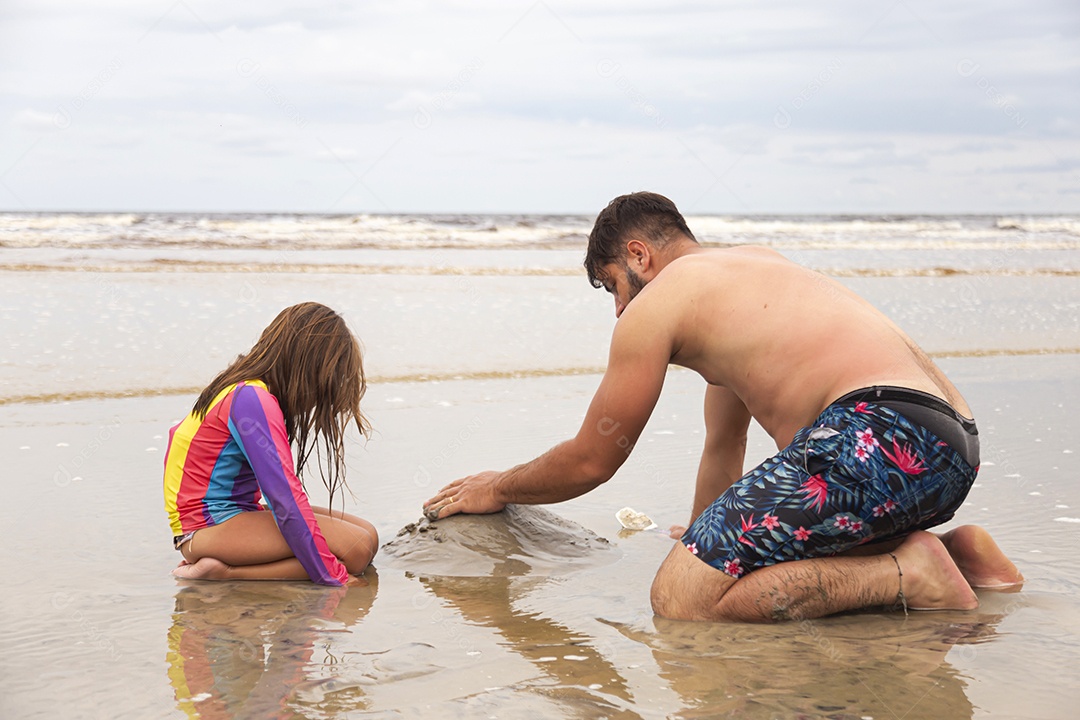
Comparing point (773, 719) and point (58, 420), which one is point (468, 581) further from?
point (58, 420)

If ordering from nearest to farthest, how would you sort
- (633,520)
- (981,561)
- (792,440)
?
1. (792,440)
2. (981,561)
3. (633,520)

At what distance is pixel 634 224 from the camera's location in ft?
11.6

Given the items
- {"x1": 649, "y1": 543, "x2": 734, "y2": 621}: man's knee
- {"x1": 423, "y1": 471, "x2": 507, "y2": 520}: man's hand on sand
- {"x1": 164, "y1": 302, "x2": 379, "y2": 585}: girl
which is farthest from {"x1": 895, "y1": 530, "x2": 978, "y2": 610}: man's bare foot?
{"x1": 164, "y1": 302, "x2": 379, "y2": 585}: girl

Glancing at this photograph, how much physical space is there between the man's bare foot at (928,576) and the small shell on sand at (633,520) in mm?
1331

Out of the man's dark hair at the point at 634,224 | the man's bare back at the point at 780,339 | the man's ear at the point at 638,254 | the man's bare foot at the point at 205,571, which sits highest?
the man's dark hair at the point at 634,224

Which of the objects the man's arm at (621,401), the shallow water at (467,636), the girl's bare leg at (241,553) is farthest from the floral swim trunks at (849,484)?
the girl's bare leg at (241,553)

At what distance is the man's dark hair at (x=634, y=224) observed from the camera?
352cm

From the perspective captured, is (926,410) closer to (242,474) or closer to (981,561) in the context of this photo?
(981,561)

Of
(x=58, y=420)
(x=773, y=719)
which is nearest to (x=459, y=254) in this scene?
(x=58, y=420)

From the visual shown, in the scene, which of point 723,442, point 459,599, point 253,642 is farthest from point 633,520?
point 253,642

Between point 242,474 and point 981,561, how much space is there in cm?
266

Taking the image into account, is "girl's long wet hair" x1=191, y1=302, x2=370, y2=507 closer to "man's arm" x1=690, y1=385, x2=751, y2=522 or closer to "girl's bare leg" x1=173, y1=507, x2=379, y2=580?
"girl's bare leg" x1=173, y1=507, x2=379, y2=580

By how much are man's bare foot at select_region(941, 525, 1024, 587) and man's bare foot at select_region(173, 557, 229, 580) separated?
102 inches

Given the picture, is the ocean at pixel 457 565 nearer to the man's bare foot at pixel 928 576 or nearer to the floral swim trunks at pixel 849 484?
the man's bare foot at pixel 928 576
